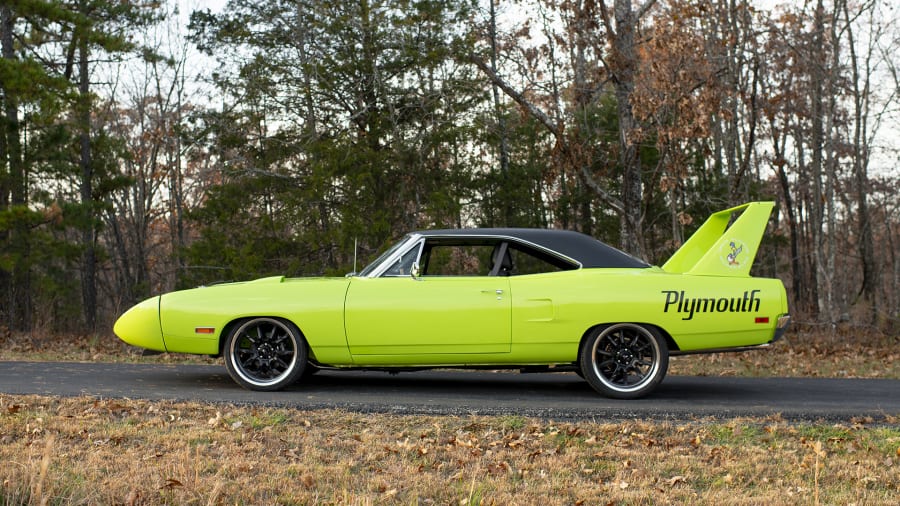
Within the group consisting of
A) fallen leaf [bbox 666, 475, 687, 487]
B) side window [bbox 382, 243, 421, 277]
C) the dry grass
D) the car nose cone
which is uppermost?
side window [bbox 382, 243, 421, 277]

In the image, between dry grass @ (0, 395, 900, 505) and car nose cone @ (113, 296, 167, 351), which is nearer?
dry grass @ (0, 395, 900, 505)

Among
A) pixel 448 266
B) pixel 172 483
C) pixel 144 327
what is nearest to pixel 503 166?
pixel 448 266

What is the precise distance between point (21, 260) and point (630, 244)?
12960mm

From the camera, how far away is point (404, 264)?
316 inches

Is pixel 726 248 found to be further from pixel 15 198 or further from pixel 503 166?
pixel 15 198

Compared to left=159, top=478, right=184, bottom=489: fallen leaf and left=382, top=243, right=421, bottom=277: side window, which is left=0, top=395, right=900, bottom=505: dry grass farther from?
left=382, top=243, right=421, bottom=277: side window

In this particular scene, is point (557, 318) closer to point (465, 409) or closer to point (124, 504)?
point (465, 409)

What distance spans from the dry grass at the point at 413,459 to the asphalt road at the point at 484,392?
47 cm

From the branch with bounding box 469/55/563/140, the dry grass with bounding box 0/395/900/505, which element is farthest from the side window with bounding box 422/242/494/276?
the branch with bounding box 469/55/563/140

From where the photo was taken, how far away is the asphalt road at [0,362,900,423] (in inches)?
278

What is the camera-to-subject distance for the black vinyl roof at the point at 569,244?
8.03 meters

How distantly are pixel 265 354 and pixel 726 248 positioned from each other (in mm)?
4303

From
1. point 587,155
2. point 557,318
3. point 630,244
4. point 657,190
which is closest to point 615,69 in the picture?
point 587,155

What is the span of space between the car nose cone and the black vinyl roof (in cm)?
251
